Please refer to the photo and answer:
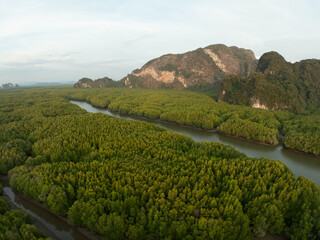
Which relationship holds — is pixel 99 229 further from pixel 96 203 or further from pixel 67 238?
pixel 67 238

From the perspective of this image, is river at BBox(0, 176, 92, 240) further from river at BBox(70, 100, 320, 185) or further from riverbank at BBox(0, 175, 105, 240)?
river at BBox(70, 100, 320, 185)

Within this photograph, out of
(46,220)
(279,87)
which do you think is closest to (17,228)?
(46,220)

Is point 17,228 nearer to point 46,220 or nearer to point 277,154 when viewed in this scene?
point 46,220

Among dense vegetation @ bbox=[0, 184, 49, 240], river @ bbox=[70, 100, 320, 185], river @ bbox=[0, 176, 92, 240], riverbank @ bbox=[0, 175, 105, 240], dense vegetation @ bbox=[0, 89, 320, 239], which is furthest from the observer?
river @ bbox=[70, 100, 320, 185]

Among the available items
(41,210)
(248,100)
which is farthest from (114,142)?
(248,100)

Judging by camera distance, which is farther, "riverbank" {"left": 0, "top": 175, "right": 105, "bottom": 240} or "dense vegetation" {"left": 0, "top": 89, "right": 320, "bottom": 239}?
"riverbank" {"left": 0, "top": 175, "right": 105, "bottom": 240}

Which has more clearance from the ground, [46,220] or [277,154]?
[277,154]

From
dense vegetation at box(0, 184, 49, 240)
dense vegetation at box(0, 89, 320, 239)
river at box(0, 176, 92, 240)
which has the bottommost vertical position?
river at box(0, 176, 92, 240)

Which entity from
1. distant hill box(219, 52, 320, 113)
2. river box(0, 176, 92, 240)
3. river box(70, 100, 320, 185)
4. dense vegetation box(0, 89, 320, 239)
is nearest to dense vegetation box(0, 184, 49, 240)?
river box(0, 176, 92, 240)

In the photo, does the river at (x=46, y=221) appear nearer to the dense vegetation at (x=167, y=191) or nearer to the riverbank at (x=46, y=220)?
the riverbank at (x=46, y=220)
